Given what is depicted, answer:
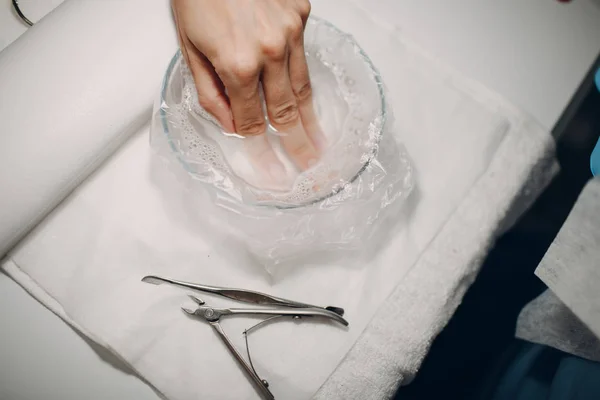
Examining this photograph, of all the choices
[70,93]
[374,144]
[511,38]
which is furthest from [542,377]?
[70,93]

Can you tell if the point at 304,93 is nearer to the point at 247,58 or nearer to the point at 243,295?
the point at 247,58

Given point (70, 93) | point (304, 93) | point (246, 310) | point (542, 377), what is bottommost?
point (542, 377)

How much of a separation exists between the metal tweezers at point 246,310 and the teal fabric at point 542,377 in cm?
22

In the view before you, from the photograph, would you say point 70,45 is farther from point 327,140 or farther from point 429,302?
point 429,302

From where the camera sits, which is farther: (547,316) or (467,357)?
(467,357)

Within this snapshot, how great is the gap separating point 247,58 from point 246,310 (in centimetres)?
26

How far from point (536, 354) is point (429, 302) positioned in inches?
5.9

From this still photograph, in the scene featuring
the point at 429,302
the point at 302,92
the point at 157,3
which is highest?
the point at 157,3

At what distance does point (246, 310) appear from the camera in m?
0.49

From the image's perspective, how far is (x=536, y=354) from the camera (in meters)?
0.53

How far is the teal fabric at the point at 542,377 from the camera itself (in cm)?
46

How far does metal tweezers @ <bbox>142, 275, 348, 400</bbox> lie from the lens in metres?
0.49

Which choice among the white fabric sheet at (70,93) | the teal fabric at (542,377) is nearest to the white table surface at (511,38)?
the white fabric sheet at (70,93)

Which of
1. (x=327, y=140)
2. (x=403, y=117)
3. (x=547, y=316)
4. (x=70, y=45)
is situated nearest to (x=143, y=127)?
(x=70, y=45)
